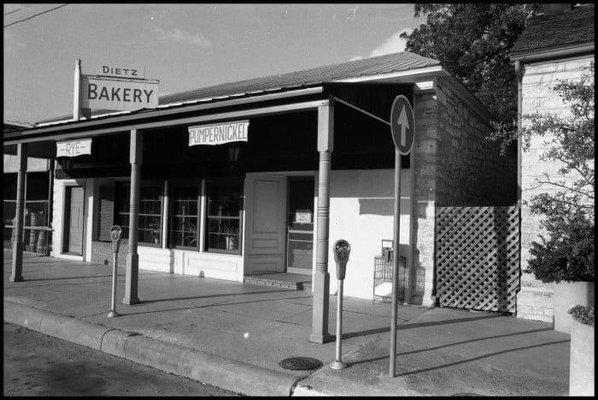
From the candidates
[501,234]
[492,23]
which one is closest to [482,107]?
[501,234]

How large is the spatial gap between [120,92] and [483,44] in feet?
44.7

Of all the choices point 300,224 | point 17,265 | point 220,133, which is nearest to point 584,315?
point 220,133

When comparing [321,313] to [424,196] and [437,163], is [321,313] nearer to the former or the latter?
[424,196]

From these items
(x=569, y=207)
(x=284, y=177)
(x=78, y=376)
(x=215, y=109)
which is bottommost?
Answer: (x=78, y=376)

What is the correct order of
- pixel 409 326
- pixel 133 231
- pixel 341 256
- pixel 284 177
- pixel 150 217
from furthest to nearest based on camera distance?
1. pixel 150 217
2. pixel 284 177
3. pixel 133 231
4. pixel 409 326
5. pixel 341 256

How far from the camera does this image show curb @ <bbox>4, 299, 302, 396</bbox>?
4.75m

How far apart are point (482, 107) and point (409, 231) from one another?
14.5 ft

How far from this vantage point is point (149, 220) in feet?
41.0

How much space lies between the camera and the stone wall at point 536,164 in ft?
24.0

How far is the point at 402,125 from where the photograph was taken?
16.6 ft

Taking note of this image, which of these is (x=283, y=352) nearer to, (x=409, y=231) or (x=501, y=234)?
(x=409, y=231)

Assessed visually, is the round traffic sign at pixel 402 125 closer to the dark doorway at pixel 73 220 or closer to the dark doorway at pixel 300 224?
the dark doorway at pixel 300 224

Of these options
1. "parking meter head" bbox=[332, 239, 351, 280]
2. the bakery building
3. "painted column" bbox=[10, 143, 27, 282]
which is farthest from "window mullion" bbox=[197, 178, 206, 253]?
"parking meter head" bbox=[332, 239, 351, 280]

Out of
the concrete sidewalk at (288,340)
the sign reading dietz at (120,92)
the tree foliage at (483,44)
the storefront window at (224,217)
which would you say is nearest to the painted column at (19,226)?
the concrete sidewalk at (288,340)
